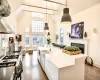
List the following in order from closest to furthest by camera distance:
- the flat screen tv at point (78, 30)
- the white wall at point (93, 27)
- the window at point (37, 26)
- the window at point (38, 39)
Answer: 1. the white wall at point (93, 27)
2. the flat screen tv at point (78, 30)
3. the window at point (37, 26)
4. the window at point (38, 39)

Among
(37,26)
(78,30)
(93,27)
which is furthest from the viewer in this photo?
(37,26)

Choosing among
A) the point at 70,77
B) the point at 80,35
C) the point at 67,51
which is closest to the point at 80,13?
the point at 80,35

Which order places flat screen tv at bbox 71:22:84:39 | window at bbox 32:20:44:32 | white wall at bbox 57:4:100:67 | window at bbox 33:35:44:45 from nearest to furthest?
white wall at bbox 57:4:100:67 → flat screen tv at bbox 71:22:84:39 → window at bbox 32:20:44:32 → window at bbox 33:35:44:45

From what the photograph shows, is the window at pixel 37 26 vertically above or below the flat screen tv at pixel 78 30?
above


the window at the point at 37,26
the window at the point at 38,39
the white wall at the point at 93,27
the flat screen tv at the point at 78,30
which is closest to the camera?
the white wall at the point at 93,27

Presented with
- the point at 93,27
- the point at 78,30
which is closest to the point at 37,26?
the point at 78,30

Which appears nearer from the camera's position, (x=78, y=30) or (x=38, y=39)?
(x=78, y=30)

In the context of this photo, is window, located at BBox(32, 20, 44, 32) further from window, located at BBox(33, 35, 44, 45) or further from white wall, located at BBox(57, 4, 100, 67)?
white wall, located at BBox(57, 4, 100, 67)

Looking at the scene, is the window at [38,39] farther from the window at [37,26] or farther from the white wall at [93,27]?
the white wall at [93,27]

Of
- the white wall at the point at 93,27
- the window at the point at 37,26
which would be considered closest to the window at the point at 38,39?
the window at the point at 37,26

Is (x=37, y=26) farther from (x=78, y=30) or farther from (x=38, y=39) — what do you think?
(x=78, y=30)

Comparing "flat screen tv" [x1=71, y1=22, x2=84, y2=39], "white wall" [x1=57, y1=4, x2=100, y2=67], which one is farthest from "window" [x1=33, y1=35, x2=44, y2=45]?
"white wall" [x1=57, y1=4, x2=100, y2=67]

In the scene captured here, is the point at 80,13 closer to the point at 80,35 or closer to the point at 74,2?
the point at 74,2

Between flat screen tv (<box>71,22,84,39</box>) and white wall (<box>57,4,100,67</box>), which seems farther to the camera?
flat screen tv (<box>71,22,84,39</box>)
